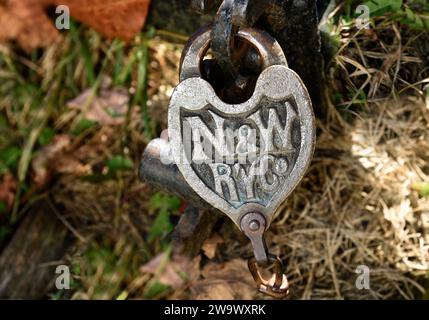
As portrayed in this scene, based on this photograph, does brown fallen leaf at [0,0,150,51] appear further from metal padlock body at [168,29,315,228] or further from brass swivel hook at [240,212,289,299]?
brass swivel hook at [240,212,289,299]

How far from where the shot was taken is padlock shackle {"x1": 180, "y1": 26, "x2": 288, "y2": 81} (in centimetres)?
140

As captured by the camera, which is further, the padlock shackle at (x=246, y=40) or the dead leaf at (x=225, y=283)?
the dead leaf at (x=225, y=283)

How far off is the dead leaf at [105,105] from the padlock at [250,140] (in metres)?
0.76

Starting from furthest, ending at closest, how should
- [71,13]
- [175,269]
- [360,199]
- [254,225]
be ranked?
[71,13] → [175,269] → [360,199] → [254,225]

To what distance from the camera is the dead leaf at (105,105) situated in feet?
7.16

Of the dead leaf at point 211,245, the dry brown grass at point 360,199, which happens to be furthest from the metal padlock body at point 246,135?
the dead leaf at point 211,245

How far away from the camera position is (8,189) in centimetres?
219

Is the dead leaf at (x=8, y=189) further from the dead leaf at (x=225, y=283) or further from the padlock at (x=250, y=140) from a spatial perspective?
the padlock at (x=250, y=140)

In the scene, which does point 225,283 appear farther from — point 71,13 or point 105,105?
point 71,13

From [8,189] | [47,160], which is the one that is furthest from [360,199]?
[8,189]

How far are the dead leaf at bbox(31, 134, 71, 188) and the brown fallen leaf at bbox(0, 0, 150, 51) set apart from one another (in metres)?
0.34

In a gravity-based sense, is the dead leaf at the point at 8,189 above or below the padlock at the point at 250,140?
below

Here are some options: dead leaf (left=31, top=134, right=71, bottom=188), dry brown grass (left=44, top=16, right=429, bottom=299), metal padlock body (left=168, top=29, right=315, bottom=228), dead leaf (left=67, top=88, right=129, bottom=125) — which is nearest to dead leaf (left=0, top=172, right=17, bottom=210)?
dead leaf (left=31, top=134, right=71, bottom=188)

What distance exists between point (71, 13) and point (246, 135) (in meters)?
0.98
